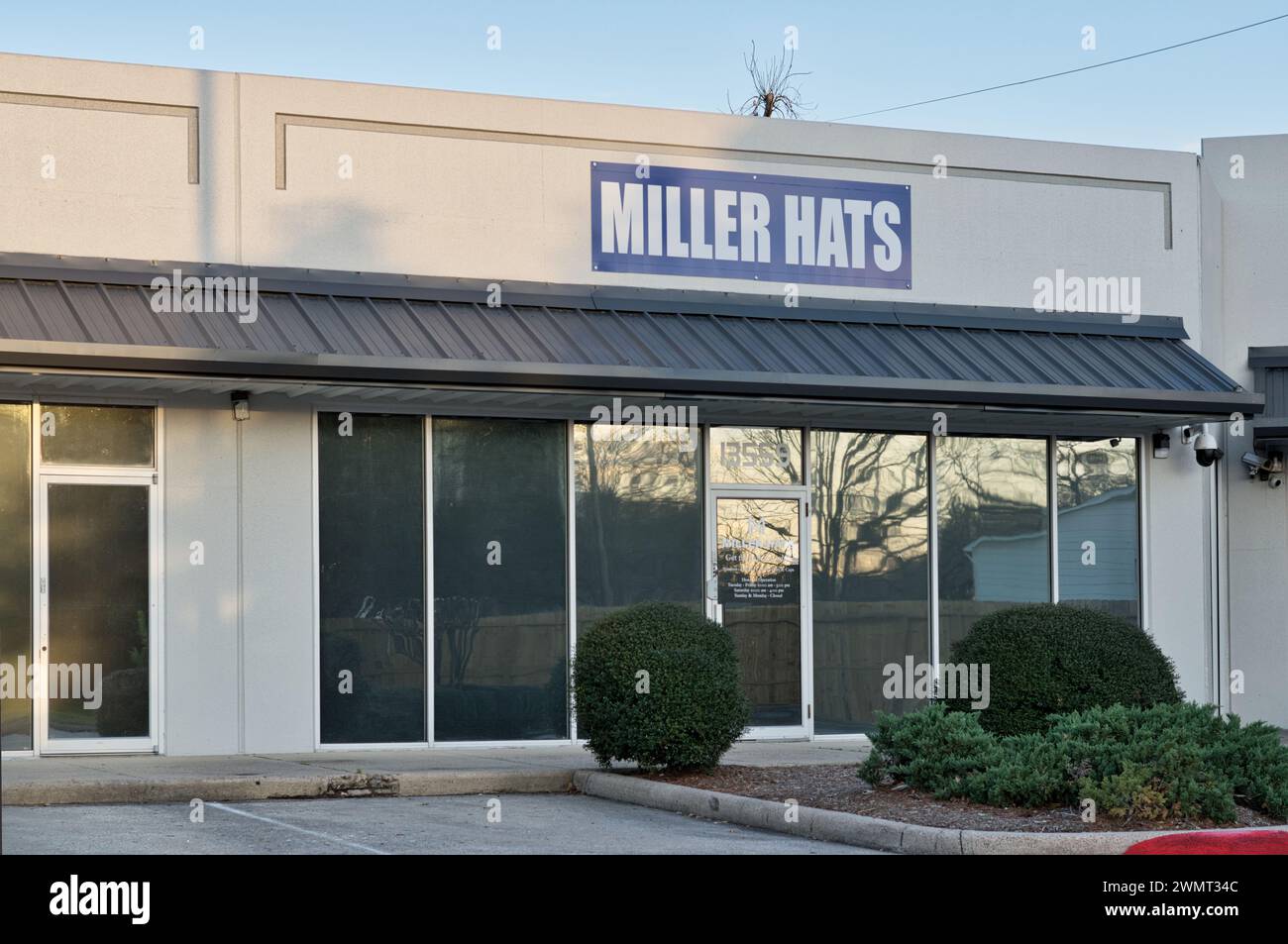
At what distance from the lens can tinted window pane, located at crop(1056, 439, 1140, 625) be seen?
17797mm

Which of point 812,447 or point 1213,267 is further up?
point 1213,267

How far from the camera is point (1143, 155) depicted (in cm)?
1853

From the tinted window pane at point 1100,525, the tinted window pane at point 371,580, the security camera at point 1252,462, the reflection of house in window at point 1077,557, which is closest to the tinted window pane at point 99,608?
the tinted window pane at point 371,580

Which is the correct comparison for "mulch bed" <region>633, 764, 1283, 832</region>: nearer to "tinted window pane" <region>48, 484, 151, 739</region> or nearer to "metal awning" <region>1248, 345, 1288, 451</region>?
"tinted window pane" <region>48, 484, 151, 739</region>

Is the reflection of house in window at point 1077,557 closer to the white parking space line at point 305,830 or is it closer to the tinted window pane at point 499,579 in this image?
the tinted window pane at point 499,579

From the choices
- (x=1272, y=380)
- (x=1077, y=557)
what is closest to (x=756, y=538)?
(x=1077, y=557)

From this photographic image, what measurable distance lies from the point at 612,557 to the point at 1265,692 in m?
8.04

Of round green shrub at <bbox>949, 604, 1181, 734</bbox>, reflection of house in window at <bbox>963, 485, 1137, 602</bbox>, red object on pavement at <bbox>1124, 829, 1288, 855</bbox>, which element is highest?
reflection of house in window at <bbox>963, 485, 1137, 602</bbox>

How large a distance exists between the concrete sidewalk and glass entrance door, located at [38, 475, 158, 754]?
1.04ft

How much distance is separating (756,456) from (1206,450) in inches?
201

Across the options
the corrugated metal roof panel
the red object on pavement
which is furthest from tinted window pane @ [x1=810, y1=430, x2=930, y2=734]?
the red object on pavement

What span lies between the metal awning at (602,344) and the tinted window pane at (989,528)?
1129mm
